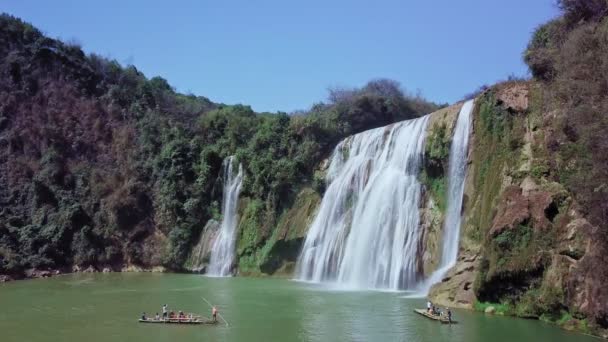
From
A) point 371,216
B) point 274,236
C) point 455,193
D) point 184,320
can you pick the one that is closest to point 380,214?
point 371,216

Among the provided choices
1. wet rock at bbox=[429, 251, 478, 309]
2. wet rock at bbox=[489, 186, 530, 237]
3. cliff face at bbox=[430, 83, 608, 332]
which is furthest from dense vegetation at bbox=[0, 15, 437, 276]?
wet rock at bbox=[489, 186, 530, 237]

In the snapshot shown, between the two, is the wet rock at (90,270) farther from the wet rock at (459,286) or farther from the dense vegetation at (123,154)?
the wet rock at (459,286)

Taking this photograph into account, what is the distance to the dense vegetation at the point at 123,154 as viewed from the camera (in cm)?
4724

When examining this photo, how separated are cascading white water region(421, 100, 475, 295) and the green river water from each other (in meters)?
2.58

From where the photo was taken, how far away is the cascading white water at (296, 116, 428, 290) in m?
31.5

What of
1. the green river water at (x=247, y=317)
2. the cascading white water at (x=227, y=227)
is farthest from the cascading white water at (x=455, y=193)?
the cascading white water at (x=227, y=227)

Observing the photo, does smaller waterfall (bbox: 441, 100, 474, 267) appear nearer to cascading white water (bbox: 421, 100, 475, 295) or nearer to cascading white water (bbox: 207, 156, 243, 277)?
cascading white water (bbox: 421, 100, 475, 295)

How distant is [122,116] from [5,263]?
2123 cm

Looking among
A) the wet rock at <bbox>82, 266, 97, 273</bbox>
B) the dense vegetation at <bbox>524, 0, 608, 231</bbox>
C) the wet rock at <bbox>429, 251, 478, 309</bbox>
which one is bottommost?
the wet rock at <bbox>82, 266, 97, 273</bbox>

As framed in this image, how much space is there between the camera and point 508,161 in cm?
2666

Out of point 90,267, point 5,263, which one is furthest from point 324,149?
point 5,263

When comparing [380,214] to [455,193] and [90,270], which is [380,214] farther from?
[90,270]

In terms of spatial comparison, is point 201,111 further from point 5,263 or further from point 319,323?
point 319,323

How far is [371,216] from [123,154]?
3064 cm
